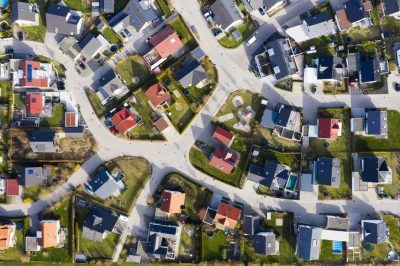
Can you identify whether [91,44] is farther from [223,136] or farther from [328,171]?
[328,171]

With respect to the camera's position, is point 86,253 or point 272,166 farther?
point 86,253

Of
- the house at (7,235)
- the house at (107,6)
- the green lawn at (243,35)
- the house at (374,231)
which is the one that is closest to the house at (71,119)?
the house at (107,6)

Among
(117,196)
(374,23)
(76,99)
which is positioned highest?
(374,23)

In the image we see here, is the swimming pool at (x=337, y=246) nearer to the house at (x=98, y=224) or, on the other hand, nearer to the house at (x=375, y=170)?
the house at (x=375, y=170)

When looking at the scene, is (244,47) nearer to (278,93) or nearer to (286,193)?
(278,93)

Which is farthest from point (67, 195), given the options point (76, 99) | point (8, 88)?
point (8, 88)

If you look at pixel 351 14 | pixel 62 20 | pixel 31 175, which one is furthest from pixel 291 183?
pixel 62 20

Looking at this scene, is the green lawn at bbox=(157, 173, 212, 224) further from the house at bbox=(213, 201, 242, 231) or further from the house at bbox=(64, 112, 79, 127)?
the house at bbox=(64, 112, 79, 127)

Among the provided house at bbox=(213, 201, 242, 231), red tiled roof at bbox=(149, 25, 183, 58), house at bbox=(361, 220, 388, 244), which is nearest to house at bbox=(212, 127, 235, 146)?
house at bbox=(213, 201, 242, 231)
